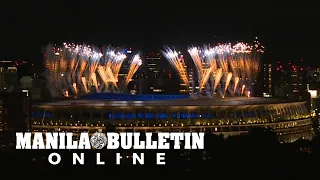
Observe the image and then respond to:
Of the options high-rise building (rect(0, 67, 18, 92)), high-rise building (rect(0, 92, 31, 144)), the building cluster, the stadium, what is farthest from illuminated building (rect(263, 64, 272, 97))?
high-rise building (rect(0, 92, 31, 144))

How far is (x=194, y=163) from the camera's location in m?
23.4

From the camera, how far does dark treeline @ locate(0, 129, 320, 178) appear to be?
2175 cm

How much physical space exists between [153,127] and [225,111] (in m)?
4.36

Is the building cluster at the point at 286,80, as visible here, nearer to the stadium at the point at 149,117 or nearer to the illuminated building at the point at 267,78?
the illuminated building at the point at 267,78

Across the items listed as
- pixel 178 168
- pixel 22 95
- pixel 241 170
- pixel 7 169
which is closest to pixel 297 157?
pixel 241 170

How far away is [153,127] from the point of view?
115 feet

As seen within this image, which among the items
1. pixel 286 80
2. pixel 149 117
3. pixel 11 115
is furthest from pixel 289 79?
pixel 11 115

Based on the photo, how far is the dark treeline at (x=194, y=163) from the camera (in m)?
21.8

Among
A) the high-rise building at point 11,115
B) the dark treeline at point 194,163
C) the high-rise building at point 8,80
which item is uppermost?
the high-rise building at point 8,80

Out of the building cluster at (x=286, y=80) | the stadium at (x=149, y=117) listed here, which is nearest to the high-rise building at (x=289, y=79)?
the building cluster at (x=286, y=80)
